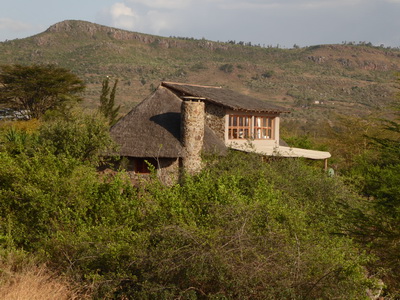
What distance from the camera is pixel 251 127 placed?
26031mm

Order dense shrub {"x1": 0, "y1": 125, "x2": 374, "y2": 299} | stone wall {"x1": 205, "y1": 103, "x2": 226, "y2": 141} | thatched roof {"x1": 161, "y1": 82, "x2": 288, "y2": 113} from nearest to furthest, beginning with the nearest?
dense shrub {"x1": 0, "y1": 125, "x2": 374, "y2": 299} < thatched roof {"x1": 161, "y1": 82, "x2": 288, "y2": 113} < stone wall {"x1": 205, "y1": 103, "x2": 226, "y2": 141}

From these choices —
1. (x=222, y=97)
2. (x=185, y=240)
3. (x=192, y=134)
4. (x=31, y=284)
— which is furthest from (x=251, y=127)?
(x=31, y=284)

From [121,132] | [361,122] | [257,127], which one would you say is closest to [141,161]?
[121,132]

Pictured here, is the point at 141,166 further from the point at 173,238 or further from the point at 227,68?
the point at 227,68

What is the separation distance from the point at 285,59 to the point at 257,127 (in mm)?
85218

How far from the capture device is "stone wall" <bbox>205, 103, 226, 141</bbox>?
24.4 metres

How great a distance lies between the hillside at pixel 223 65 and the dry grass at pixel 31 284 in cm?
5209

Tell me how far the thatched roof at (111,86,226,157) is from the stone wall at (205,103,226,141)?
1.47ft

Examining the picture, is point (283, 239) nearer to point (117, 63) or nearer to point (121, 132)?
point (121, 132)

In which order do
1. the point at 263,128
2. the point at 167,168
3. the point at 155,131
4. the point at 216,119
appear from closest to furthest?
the point at 167,168
the point at 155,131
the point at 216,119
the point at 263,128

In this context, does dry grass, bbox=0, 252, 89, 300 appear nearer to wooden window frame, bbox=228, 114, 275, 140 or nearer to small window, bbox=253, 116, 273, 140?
wooden window frame, bbox=228, 114, 275, 140

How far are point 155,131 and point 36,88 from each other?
1955cm

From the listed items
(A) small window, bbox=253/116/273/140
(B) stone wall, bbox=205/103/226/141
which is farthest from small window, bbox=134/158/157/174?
(A) small window, bbox=253/116/273/140

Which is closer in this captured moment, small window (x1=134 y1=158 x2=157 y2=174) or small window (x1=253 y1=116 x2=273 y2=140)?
small window (x1=134 y1=158 x2=157 y2=174)
